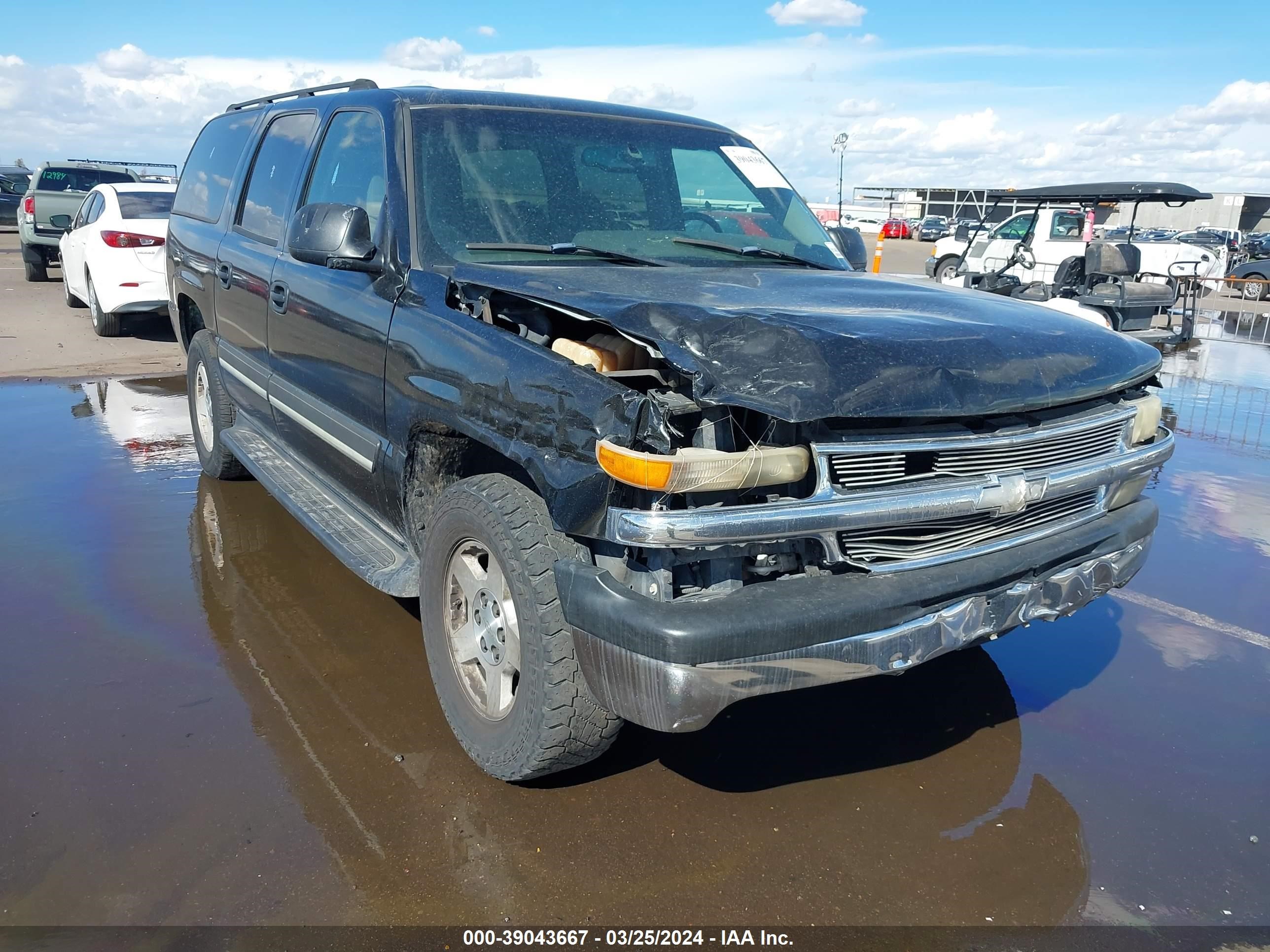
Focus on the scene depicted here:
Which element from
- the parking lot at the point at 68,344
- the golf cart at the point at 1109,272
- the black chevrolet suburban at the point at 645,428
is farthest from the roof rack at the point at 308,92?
the golf cart at the point at 1109,272

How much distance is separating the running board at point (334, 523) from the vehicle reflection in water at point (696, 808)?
1.49 feet

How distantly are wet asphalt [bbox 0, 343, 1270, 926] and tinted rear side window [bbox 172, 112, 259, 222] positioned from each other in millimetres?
2116

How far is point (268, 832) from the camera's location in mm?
2793

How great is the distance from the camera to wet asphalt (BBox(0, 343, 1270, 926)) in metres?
2.61

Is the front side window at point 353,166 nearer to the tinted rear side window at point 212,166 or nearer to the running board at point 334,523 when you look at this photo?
the running board at point 334,523

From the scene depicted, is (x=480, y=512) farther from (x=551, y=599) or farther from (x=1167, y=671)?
(x=1167, y=671)

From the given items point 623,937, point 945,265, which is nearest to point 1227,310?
point 945,265

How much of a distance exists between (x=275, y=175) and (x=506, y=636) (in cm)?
297

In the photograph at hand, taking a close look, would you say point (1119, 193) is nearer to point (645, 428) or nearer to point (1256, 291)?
point (645, 428)

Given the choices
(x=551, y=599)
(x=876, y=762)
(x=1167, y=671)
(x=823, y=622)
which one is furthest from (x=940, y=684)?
(x=551, y=599)

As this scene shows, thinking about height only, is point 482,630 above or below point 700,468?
below

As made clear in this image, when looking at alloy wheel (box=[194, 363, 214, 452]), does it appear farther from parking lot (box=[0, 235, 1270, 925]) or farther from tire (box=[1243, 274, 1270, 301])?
tire (box=[1243, 274, 1270, 301])

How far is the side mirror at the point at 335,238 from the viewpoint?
3.34m

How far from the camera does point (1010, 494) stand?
267 cm
